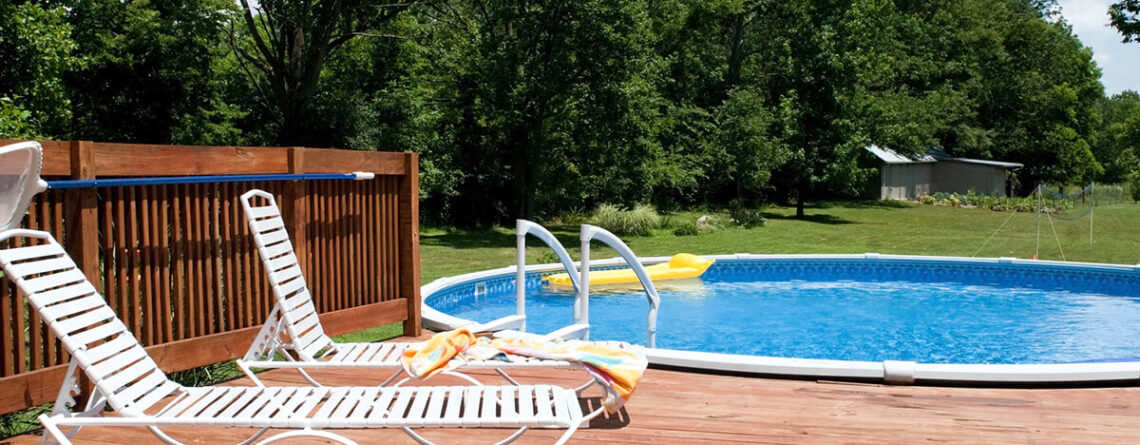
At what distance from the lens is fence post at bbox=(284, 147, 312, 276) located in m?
6.09

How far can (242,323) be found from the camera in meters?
5.80

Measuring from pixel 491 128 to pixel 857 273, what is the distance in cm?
1187

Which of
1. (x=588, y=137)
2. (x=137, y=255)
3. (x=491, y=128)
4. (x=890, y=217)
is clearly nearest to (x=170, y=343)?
(x=137, y=255)

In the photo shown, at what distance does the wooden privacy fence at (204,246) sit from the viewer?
14.8 ft

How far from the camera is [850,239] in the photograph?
77.3 feet

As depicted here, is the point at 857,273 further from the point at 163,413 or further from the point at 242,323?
the point at 163,413

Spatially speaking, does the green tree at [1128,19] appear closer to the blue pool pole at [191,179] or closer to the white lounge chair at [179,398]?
the blue pool pole at [191,179]

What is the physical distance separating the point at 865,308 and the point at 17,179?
1123 centimetres

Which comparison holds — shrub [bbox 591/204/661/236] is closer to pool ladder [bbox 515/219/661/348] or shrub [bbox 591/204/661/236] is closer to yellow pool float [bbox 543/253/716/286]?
yellow pool float [bbox 543/253/716/286]

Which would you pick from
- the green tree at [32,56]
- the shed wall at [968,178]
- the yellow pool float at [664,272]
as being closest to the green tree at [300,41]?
the green tree at [32,56]

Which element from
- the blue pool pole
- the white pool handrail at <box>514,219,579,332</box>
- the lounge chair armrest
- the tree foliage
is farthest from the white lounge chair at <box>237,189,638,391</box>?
the tree foliage

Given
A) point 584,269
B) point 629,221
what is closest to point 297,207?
point 584,269

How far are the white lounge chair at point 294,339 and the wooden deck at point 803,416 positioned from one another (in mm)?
352

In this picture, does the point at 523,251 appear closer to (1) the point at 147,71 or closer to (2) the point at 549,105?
(2) the point at 549,105
